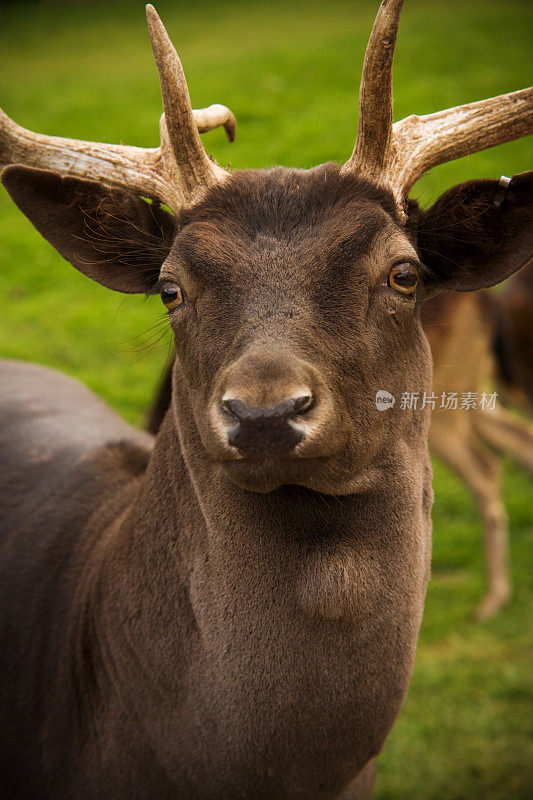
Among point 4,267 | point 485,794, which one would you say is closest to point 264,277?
point 485,794

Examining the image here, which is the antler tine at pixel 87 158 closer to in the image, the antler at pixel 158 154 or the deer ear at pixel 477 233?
the antler at pixel 158 154

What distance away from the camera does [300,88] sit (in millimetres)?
13664

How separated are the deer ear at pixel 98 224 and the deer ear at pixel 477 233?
0.94m

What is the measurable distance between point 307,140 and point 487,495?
7.53 m

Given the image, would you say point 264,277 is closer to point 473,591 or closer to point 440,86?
point 473,591

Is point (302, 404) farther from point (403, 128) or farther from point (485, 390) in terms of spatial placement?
point (485, 390)

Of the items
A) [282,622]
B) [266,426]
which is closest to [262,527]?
[282,622]

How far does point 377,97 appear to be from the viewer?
232cm

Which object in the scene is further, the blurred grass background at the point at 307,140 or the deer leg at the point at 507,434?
the deer leg at the point at 507,434

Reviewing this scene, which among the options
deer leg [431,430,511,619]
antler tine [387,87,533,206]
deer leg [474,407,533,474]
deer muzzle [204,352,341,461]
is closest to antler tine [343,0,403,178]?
antler tine [387,87,533,206]

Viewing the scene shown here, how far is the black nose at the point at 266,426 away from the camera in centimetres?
186

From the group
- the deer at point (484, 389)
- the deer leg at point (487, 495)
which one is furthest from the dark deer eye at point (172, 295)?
the deer leg at point (487, 495)

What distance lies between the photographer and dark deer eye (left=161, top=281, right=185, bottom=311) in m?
2.44

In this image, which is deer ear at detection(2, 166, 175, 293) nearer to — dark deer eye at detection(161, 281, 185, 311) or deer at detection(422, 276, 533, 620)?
dark deer eye at detection(161, 281, 185, 311)
